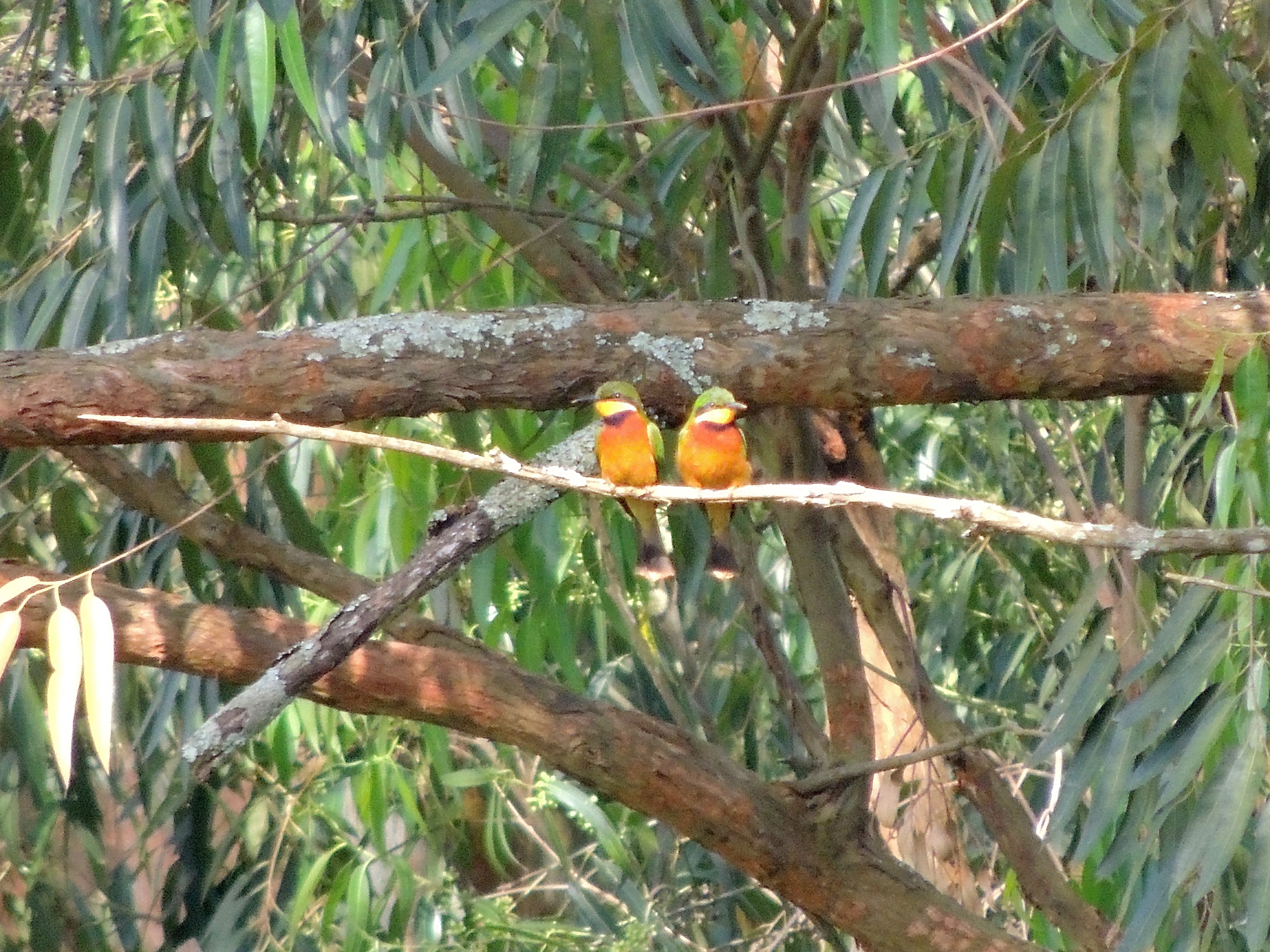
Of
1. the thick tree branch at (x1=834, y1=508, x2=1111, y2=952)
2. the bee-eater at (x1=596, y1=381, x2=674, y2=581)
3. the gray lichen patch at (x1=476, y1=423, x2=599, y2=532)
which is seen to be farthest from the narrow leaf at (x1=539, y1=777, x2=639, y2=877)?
the gray lichen patch at (x1=476, y1=423, x2=599, y2=532)

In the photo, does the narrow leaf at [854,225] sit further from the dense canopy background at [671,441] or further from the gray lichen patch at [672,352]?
the gray lichen patch at [672,352]

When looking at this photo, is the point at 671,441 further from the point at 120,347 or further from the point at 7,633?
the point at 7,633

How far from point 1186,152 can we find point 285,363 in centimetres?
169

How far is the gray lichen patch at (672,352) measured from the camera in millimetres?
2146

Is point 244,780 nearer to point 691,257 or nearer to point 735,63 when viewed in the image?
point 691,257

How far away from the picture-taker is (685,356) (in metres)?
2.15

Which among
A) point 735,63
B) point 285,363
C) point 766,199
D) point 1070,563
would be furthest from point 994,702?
point 285,363

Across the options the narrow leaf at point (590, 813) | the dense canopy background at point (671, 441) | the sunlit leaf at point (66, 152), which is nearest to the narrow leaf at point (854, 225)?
the dense canopy background at point (671, 441)

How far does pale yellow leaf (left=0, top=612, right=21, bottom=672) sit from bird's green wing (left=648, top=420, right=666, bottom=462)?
119cm

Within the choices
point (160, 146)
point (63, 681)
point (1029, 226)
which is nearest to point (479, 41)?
point (160, 146)

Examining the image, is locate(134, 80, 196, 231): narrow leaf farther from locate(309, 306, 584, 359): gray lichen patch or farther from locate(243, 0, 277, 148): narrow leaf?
locate(309, 306, 584, 359): gray lichen patch

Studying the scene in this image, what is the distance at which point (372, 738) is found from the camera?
3.77 meters

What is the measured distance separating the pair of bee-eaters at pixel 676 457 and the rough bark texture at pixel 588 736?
1.33 ft

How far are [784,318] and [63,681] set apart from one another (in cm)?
110
